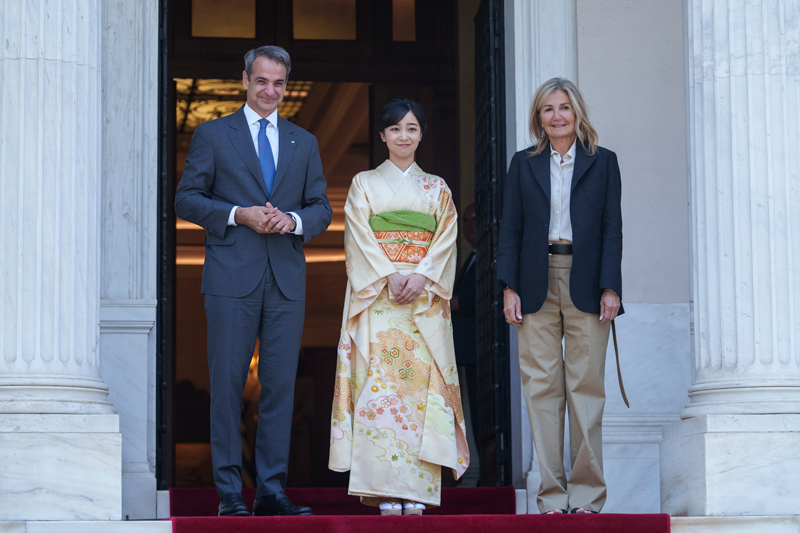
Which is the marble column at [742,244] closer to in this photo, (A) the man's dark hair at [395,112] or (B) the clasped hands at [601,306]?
(B) the clasped hands at [601,306]

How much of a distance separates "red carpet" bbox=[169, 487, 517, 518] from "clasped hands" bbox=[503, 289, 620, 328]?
134 cm

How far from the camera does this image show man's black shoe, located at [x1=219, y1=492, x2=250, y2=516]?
4.66m

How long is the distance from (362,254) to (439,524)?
1.49 m

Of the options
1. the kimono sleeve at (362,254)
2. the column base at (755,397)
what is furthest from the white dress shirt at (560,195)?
the column base at (755,397)

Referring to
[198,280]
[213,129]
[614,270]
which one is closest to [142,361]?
[213,129]

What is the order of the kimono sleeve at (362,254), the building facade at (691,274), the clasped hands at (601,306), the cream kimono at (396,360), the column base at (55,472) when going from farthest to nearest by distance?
the kimono sleeve at (362,254) → the cream kimono at (396,360) → the clasped hands at (601,306) → the building facade at (691,274) → the column base at (55,472)

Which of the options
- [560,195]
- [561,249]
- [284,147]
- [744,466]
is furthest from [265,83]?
[744,466]

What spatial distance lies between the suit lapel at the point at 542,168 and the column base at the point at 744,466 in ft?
4.16

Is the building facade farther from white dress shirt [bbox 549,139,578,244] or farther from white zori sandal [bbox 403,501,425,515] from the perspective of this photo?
white zori sandal [bbox 403,501,425,515]

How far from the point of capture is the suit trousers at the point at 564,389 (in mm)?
4898

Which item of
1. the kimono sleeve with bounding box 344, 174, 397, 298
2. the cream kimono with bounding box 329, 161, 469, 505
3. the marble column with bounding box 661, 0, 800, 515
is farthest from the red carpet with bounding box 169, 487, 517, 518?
the kimono sleeve with bounding box 344, 174, 397, 298

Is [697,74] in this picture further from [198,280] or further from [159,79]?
[198,280]

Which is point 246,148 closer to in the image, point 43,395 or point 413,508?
point 43,395

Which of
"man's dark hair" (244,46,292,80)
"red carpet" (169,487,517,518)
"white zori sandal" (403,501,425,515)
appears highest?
"man's dark hair" (244,46,292,80)
